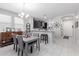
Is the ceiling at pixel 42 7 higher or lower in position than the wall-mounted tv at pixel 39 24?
higher

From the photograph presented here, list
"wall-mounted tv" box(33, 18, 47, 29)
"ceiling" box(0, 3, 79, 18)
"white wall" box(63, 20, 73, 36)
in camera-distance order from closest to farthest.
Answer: "ceiling" box(0, 3, 79, 18)
"wall-mounted tv" box(33, 18, 47, 29)
"white wall" box(63, 20, 73, 36)

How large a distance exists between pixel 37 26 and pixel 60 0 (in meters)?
6.48

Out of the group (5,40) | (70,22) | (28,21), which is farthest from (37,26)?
(70,22)

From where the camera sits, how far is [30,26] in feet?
28.8

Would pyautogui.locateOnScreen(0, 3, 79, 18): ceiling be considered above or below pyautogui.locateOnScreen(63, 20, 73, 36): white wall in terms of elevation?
above

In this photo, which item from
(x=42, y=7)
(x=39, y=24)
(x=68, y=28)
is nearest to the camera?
(x=42, y=7)

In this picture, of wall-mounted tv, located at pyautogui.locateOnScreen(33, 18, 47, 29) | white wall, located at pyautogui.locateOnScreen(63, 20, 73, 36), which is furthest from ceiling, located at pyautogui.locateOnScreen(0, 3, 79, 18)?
white wall, located at pyautogui.locateOnScreen(63, 20, 73, 36)

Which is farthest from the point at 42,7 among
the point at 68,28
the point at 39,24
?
the point at 68,28

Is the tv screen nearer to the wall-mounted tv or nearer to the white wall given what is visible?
the wall-mounted tv

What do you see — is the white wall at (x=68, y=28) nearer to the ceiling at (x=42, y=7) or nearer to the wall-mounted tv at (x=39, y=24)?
the wall-mounted tv at (x=39, y=24)

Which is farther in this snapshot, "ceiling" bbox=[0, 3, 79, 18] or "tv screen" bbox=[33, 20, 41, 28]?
"tv screen" bbox=[33, 20, 41, 28]

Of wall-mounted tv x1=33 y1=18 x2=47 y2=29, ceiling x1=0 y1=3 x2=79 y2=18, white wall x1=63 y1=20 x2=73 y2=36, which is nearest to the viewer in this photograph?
ceiling x1=0 y1=3 x2=79 y2=18

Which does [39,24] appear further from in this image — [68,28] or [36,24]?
[68,28]

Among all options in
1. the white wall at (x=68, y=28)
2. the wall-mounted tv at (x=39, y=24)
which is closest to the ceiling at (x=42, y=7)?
the wall-mounted tv at (x=39, y=24)
